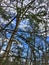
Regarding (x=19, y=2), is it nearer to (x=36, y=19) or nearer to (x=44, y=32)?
(x=36, y=19)

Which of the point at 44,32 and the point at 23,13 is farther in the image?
the point at 23,13

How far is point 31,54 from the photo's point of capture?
17.3 feet

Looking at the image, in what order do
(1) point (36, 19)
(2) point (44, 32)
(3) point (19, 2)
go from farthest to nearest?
1. (3) point (19, 2)
2. (1) point (36, 19)
3. (2) point (44, 32)

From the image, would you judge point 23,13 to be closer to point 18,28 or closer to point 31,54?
point 18,28

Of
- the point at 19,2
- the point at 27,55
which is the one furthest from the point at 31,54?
the point at 19,2

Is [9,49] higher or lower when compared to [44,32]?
lower

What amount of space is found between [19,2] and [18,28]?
1.81ft

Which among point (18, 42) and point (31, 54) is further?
point (18, 42)

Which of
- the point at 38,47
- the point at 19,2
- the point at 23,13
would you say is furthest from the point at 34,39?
the point at 19,2

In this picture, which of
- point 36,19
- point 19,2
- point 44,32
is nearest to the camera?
point 44,32

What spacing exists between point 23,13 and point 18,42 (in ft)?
2.01

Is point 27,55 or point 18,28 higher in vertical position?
point 18,28

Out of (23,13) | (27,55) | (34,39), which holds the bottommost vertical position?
(27,55)

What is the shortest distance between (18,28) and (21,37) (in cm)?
27
